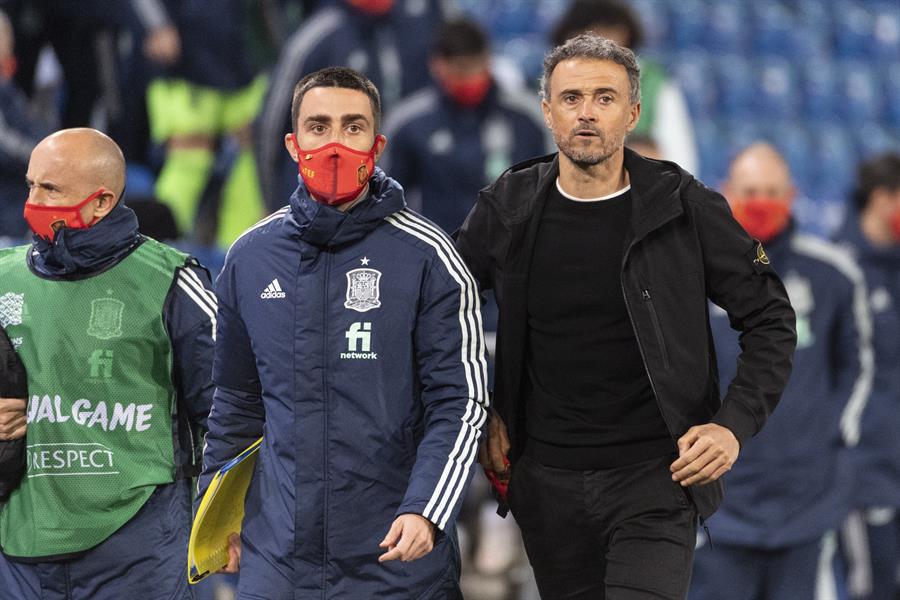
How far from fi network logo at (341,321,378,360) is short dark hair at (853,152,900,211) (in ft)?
15.2

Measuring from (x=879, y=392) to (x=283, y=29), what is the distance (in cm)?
479

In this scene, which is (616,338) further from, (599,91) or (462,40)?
(462,40)

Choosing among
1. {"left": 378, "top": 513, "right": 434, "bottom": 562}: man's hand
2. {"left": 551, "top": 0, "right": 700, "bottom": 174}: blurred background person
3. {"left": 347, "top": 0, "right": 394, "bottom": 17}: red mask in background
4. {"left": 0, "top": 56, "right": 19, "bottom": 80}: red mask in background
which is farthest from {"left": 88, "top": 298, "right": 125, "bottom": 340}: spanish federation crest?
{"left": 347, "top": 0, "right": 394, "bottom": 17}: red mask in background

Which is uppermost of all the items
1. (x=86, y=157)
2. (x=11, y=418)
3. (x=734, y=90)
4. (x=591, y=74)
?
(x=734, y=90)

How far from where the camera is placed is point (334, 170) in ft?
14.4

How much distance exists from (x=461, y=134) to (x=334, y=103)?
368cm

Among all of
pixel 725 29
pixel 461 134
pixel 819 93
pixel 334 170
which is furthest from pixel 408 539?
pixel 819 93

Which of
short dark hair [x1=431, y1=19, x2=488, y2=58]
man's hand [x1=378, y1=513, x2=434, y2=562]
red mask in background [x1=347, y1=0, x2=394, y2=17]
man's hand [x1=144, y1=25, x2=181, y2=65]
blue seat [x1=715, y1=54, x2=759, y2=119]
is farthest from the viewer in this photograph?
blue seat [x1=715, y1=54, x2=759, y2=119]

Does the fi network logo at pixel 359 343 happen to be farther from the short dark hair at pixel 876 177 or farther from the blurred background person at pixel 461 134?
the short dark hair at pixel 876 177

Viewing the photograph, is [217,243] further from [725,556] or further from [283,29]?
[725,556]

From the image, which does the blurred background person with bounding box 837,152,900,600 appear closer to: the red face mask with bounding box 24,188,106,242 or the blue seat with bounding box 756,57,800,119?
the red face mask with bounding box 24,188,106,242

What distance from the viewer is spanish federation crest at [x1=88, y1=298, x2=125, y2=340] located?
462 cm

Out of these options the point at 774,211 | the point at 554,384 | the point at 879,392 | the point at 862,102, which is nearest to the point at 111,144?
the point at 554,384

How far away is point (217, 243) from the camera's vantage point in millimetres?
10047
